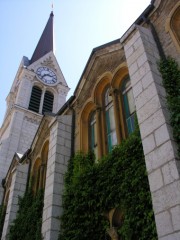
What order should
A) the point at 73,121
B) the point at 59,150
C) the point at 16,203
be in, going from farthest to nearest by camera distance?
the point at 16,203
the point at 73,121
the point at 59,150

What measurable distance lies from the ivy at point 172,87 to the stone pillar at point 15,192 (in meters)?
9.58

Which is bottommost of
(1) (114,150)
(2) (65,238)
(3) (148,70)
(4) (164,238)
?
(4) (164,238)

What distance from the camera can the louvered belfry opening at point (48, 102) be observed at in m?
29.5

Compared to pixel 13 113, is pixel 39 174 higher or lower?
lower

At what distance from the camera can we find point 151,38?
8.71 meters

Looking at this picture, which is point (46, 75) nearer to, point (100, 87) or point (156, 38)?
point (100, 87)

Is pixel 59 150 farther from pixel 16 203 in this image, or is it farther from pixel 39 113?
pixel 39 113

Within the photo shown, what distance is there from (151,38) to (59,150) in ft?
17.7

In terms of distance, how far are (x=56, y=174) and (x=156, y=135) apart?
5.24 metres

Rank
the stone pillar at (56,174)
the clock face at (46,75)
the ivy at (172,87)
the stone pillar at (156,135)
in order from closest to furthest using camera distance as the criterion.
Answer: the stone pillar at (156,135) < the ivy at (172,87) < the stone pillar at (56,174) < the clock face at (46,75)

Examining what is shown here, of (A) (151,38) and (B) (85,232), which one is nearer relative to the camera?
(B) (85,232)

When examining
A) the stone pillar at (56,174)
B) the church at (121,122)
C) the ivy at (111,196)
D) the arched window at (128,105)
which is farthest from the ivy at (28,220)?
the arched window at (128,105)

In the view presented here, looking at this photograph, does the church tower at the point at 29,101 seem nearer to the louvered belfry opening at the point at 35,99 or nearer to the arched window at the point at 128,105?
the louvered belfry opening at the point at 35,99

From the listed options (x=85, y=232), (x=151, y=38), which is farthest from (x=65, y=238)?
(x=151, y=38)
